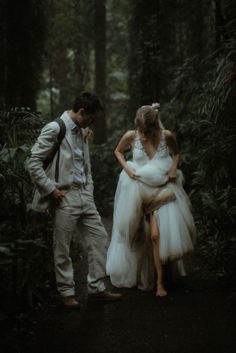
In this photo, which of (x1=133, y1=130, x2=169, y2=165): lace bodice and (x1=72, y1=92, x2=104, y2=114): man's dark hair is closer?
(x1=72, y1=92, x2=104, y2=114): man's dark hair

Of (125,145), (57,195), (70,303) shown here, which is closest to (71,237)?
(57,195)

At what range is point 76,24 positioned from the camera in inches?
817

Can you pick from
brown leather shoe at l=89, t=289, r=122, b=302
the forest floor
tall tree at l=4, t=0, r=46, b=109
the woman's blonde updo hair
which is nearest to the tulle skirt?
the forest floor

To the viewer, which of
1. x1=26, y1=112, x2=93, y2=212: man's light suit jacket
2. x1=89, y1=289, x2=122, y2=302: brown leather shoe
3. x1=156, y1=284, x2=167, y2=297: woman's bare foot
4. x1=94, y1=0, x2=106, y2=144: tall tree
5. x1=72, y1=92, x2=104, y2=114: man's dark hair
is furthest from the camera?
x1=94, y1=0, x2=106, y2=144: tall tree

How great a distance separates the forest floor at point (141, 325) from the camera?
480cm

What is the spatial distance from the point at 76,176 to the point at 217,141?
2359 millimetres

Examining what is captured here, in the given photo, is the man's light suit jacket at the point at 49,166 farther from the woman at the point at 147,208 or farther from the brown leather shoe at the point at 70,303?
the woman at the point at 147,208

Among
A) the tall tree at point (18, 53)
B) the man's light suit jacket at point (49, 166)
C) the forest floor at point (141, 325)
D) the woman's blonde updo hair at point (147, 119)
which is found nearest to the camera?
the forest floor at point (141, 325)

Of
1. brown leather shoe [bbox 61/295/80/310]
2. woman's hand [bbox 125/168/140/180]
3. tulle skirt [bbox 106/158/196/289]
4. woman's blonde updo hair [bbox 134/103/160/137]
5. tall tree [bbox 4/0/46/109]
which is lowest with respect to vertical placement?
brown leather shoe [bbox 61/295/80/310]

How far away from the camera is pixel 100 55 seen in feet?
71.3

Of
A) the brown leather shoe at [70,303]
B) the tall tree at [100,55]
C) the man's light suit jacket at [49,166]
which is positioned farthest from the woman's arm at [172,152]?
the tall tree at [100,55]

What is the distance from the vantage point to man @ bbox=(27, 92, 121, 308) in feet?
18.8

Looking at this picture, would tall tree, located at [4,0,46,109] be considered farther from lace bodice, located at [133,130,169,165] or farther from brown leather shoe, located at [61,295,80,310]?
brown leather shoe, located at [61,295,80,310]

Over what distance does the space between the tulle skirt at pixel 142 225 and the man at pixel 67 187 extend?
77cm
